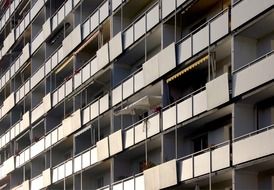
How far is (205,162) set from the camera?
26266 millimetres

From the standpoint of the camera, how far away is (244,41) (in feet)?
83.4

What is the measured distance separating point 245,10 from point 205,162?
209 inches

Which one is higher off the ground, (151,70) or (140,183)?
(151,70)

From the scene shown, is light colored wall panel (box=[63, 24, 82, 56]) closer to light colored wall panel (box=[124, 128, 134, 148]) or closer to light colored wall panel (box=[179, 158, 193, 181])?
light colored wall panel (box=[124, 128, 134, 148])

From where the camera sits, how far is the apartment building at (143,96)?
24.8 metres

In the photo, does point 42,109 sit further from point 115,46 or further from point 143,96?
point 143,96

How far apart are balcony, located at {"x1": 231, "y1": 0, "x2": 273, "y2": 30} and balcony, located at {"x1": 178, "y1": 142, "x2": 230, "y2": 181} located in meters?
3.97

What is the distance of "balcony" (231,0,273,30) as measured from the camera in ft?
78.4

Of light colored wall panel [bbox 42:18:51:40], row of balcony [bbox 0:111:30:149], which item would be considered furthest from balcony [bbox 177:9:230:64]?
row of balcony [bbox 0:111:30:149]

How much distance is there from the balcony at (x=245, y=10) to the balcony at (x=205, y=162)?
13.0ft

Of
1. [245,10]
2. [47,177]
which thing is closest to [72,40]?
[47,177]

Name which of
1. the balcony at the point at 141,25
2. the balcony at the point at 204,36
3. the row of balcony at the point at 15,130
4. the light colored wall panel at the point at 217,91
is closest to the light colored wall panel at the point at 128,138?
the balcony at the point at 141,25

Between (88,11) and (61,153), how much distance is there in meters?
8.32

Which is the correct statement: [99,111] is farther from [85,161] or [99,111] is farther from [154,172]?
[154,172]
